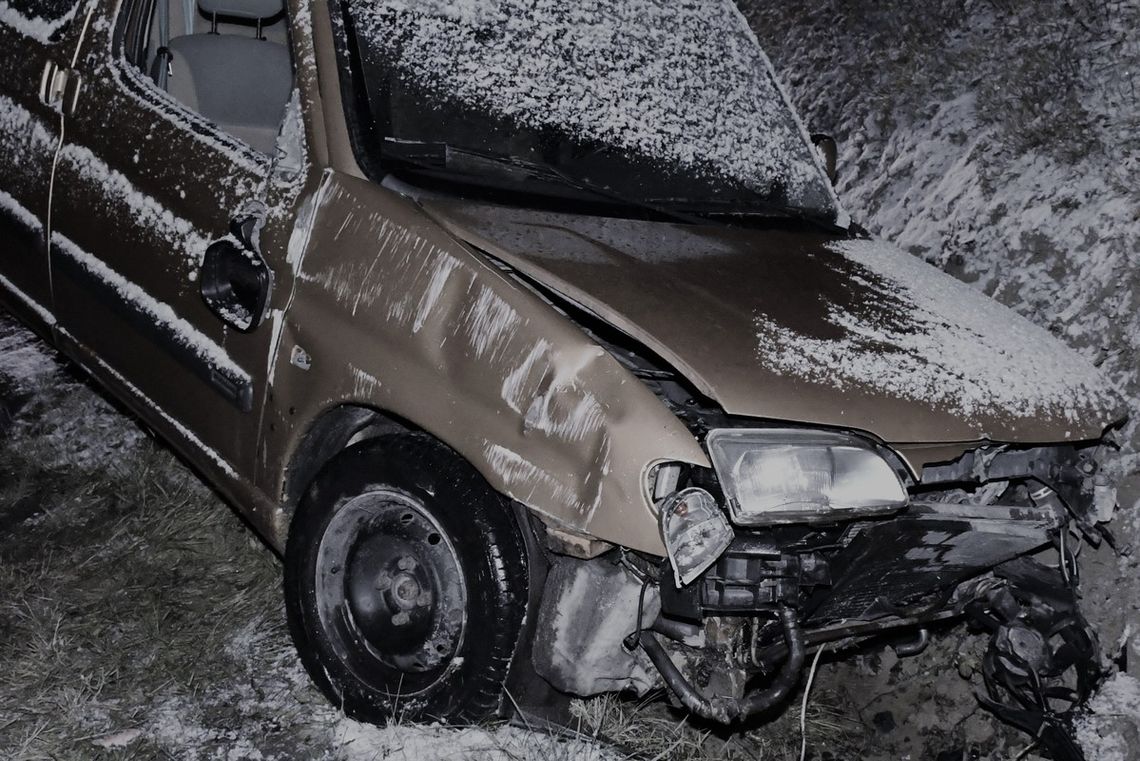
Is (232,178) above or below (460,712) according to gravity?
above

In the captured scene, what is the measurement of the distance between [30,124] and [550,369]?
227 cm

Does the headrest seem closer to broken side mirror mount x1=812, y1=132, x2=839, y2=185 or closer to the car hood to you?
the car hood

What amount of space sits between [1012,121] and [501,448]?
3636 millimetres

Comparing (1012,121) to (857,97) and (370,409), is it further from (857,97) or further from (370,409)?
(370,409)

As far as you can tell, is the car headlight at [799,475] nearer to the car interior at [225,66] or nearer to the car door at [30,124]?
the car interior at [225,66]

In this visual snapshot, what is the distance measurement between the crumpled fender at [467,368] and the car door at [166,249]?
0.16m

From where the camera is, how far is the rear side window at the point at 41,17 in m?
3.43

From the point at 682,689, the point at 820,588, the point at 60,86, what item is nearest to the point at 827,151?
the point at 820,588

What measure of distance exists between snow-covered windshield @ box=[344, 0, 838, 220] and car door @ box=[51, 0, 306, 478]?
1.08 feet

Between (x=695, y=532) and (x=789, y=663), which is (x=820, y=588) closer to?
(x=789, y=663)

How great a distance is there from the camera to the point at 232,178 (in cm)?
277

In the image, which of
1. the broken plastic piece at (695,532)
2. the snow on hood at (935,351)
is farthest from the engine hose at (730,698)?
the snow on hood at (935,351)

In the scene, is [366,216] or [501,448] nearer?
[501,448]

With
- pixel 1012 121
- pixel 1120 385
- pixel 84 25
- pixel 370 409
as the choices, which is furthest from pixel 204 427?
pixel 1012 121
